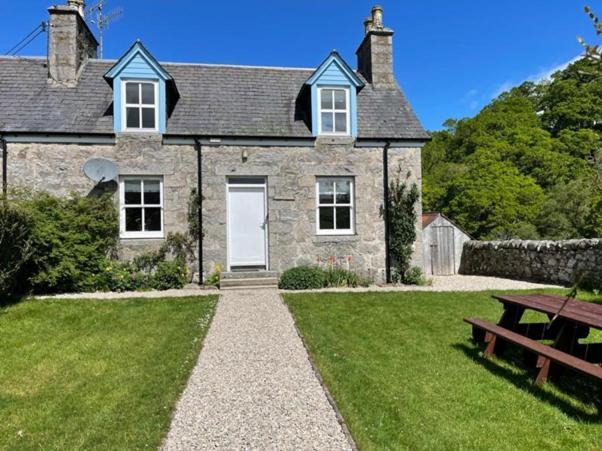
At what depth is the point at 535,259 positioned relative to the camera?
13.3 m

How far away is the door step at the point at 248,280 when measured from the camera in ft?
36.7

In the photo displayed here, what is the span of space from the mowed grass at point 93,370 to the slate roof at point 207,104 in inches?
219

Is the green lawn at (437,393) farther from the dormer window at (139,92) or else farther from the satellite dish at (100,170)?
the dormer window at (139,92)

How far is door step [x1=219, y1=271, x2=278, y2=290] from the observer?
36.7 ft

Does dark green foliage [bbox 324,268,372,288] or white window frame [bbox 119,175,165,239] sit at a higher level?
white window frame [bbox 119,175,165,239]

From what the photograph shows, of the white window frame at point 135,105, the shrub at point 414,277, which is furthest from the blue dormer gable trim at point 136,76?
the shrub at point 414,277

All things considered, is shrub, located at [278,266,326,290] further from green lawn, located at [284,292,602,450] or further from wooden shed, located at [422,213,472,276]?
wooden shed, located at [422,213,472,276]

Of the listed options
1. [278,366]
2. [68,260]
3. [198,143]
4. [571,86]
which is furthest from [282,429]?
[571,86]

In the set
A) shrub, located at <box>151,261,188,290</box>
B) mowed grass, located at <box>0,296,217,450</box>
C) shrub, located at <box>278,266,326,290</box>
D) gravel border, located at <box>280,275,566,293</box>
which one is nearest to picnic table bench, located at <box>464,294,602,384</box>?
mowed grass, located at <box>0,296,217,450</box>

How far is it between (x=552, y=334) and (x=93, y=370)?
674 centimetres

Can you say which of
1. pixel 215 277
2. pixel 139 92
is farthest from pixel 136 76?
pixel 215 277

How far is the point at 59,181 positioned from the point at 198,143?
407 centimetres

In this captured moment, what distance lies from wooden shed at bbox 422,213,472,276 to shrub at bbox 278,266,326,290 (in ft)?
21.4

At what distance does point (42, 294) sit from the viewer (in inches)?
398
